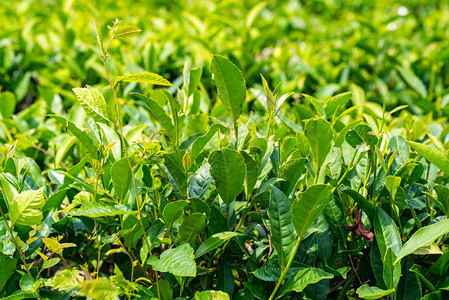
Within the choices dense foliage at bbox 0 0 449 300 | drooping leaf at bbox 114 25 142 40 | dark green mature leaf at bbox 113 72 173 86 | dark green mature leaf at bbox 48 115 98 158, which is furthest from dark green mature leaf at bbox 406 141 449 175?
dark green mature leaf at bbox 48 115 98 158

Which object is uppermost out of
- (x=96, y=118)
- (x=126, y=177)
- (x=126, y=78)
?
(x=126, y=78)

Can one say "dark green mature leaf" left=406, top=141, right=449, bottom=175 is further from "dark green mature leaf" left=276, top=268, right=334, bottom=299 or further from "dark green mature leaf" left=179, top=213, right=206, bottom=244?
"dark green mature leaf" left=179, top=213, right=206, bottom=244

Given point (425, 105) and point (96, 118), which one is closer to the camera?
point (96, 118)

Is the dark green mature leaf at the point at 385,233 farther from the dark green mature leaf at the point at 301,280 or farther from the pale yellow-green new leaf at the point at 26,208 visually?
the pale yellow-green new leaf at the point at 26,208

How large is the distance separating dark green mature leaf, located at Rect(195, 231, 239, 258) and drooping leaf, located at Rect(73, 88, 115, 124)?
0.45m

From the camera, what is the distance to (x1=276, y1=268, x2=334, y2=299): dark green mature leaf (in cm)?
126

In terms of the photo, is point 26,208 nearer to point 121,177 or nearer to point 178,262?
point 121,177

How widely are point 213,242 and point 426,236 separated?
1.86 ft

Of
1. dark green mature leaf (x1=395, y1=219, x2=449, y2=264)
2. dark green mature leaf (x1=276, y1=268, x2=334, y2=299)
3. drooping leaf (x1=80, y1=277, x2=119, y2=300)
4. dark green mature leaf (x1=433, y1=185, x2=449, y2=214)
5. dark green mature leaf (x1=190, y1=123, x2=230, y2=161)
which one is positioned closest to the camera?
drooping leaf (x1=80, y1=277, x2=119, y2=300)

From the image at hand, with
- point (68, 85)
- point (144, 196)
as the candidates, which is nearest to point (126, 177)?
point (144, 196)

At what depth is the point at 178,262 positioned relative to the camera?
121cm

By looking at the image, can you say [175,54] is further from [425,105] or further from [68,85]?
[425,105]

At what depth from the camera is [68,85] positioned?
3004 mm

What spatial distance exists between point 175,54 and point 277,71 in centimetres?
70
